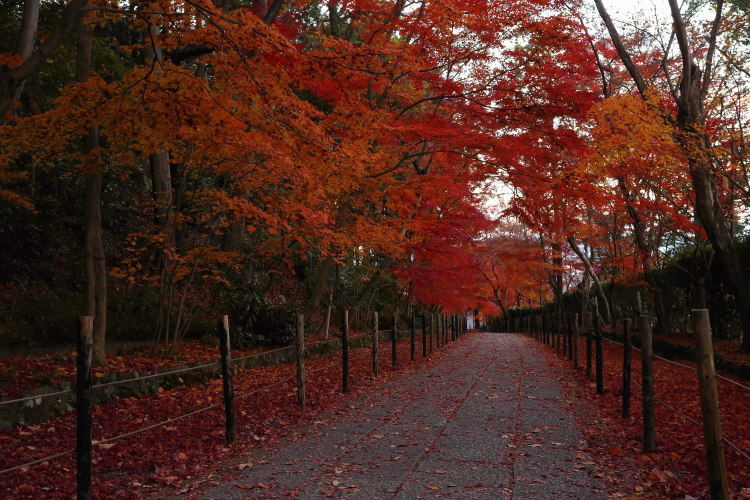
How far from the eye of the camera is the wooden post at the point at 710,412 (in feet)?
13.5

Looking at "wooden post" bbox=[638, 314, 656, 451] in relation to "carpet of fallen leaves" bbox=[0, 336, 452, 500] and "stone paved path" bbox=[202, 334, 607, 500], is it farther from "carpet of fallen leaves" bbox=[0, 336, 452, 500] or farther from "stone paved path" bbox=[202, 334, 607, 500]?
"carpet of fallen leaves" bbox=[0, 336, 452, 500]

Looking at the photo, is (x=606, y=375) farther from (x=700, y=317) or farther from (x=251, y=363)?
(x=700, y=317)

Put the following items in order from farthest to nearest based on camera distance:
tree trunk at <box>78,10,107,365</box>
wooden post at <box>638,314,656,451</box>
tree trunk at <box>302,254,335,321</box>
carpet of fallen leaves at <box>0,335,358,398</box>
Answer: tree trunk at <box>302,254,335,321</box> < tree trunk at <box>78,10,107,365</box> < carpet of fallen leaves at <box>0,335,358,398</box> < wooden post at <box>638,314,656,451</box>

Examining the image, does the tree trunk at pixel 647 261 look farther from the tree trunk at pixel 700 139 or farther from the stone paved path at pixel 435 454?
the stone paved path at pixel 435 454

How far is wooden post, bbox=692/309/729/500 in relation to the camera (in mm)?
4125

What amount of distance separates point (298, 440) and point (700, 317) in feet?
14.2

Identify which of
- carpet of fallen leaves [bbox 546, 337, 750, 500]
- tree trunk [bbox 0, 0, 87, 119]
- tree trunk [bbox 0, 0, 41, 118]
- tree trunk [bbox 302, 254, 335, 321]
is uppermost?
tree trunk [bbox 0, 0, 41, 118]

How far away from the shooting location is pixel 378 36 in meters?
12.1

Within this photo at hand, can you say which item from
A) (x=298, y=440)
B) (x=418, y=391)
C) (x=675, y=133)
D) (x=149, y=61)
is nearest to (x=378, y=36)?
(x=149, y=61)

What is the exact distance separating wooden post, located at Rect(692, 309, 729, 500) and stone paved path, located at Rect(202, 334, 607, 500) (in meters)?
0.78

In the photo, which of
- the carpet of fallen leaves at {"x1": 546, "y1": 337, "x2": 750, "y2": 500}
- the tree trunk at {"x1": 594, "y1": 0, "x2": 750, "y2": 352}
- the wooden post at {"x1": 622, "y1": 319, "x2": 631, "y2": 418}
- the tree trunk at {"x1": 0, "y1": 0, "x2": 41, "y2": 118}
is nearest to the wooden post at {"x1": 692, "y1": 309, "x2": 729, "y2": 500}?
the carpet of fallen leaves at {"x1": 546, "y1": 337, "x2": 750, "y2": 500}

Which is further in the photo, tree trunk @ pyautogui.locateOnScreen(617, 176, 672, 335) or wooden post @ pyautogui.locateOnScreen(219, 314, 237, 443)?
tree trunk @ pyautogui.locateOnScreen(617, 176, 672, 335)

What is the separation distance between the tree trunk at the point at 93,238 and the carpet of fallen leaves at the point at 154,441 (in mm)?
1418

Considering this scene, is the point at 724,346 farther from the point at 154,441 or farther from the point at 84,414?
the point at 84,414
